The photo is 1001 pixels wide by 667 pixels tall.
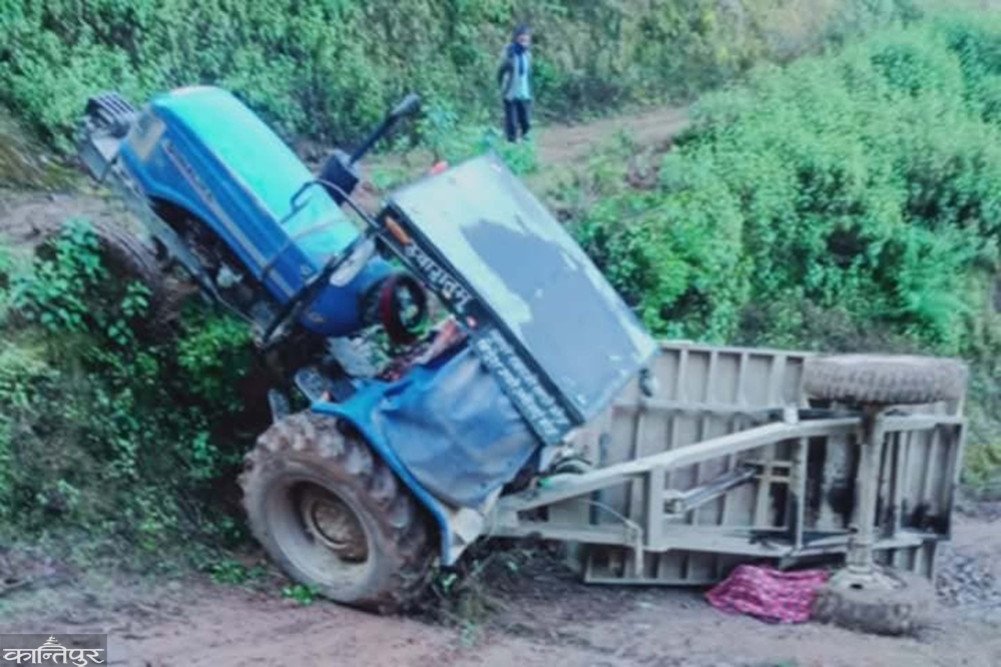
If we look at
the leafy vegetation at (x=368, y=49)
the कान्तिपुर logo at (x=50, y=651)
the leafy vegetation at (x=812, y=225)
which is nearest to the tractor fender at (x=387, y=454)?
the कान्तिपुर logo at (x=50, y=651)

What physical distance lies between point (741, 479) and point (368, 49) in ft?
29.0

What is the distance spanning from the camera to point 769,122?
14.4 metres

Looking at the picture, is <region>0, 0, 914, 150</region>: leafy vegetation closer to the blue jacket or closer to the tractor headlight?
the blue jacket

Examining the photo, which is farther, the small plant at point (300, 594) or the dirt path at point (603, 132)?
the dirt path at point (603, 132)

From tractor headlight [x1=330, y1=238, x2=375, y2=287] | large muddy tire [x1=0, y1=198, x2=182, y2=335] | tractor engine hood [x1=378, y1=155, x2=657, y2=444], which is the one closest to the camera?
tractor engine hood [x1=378, y1=155, x2=657, y2=444]

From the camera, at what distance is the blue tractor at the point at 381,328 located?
21.4 feet

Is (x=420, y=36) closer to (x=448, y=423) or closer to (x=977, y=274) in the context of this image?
(x=977, y=274)

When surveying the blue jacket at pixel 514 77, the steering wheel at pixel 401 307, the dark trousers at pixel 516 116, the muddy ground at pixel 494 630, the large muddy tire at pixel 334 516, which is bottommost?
the muddy ground at pixel 494 630

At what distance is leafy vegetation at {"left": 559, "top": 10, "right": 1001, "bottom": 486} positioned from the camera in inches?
446

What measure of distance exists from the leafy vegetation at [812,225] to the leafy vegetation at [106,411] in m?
4.06

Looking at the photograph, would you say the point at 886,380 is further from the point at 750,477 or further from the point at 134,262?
the point at 134,262

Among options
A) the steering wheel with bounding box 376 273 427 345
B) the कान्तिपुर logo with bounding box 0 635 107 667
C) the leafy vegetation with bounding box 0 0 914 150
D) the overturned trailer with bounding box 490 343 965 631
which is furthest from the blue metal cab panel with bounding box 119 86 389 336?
the leafy vegetation with bounding box 0 0 914 150

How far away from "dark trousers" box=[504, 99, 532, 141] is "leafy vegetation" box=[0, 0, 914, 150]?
4.72ft

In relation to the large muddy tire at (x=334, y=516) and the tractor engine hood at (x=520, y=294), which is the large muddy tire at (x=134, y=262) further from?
the tractor engine hood at (x=520, y=294)
